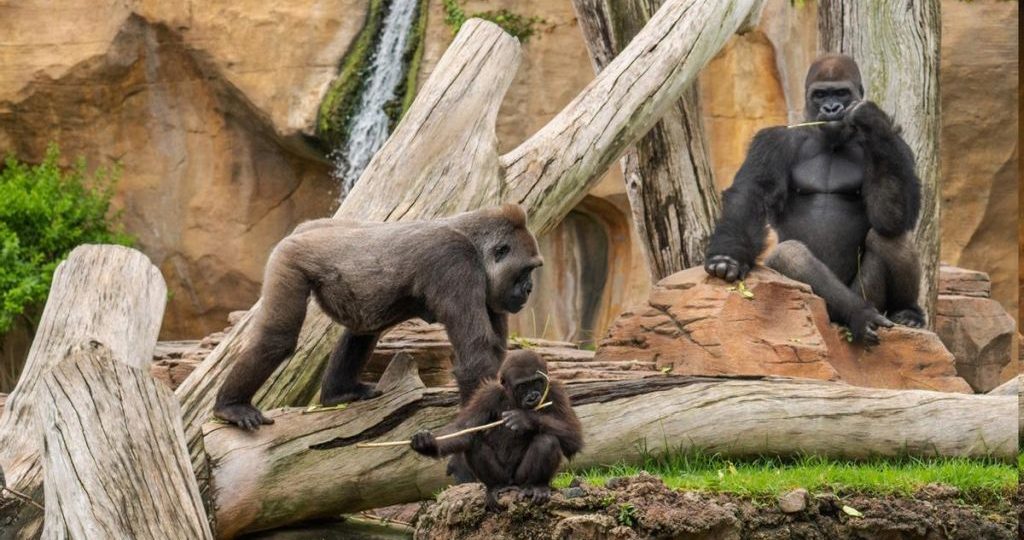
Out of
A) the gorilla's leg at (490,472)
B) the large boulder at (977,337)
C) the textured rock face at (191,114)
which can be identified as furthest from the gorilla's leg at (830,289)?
the textured rock face at (191,114)

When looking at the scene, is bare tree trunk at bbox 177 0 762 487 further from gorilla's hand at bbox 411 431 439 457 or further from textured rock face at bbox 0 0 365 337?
textured rock face at bbox 0 0 365 337

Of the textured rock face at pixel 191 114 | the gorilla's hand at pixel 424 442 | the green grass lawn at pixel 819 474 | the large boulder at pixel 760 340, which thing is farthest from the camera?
the textured rock face at pixel 191 114

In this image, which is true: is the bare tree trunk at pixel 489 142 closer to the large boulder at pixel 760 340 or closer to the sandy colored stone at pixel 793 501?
the large boulder at pixel 760 340

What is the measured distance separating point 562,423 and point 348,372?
56.8 inches

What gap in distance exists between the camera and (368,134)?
1188 centimetres

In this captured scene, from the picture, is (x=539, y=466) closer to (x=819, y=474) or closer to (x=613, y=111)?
(x=819, y=474)

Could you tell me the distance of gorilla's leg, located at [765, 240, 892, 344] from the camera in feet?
23.2

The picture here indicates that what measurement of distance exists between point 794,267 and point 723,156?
485 centimetres

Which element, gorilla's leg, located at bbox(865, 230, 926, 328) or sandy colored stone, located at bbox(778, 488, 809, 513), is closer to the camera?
sandy colored stone, located at bbox(778, 488, 809, 513)

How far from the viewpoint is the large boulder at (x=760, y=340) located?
6.60 metres

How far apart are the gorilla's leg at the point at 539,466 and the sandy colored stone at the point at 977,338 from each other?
545 centimetres

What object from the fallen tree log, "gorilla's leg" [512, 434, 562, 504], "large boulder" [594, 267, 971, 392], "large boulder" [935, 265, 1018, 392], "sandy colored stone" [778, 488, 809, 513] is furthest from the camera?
"large boulder" [935, 265, 1018, 392]

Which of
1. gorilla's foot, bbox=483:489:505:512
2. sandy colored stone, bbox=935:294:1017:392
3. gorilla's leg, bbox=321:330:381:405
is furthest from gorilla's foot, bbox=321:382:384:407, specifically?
sandy colored stone, bbox=935:294:1017:392

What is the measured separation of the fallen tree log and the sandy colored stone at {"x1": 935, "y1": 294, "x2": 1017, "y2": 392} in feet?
10.7
